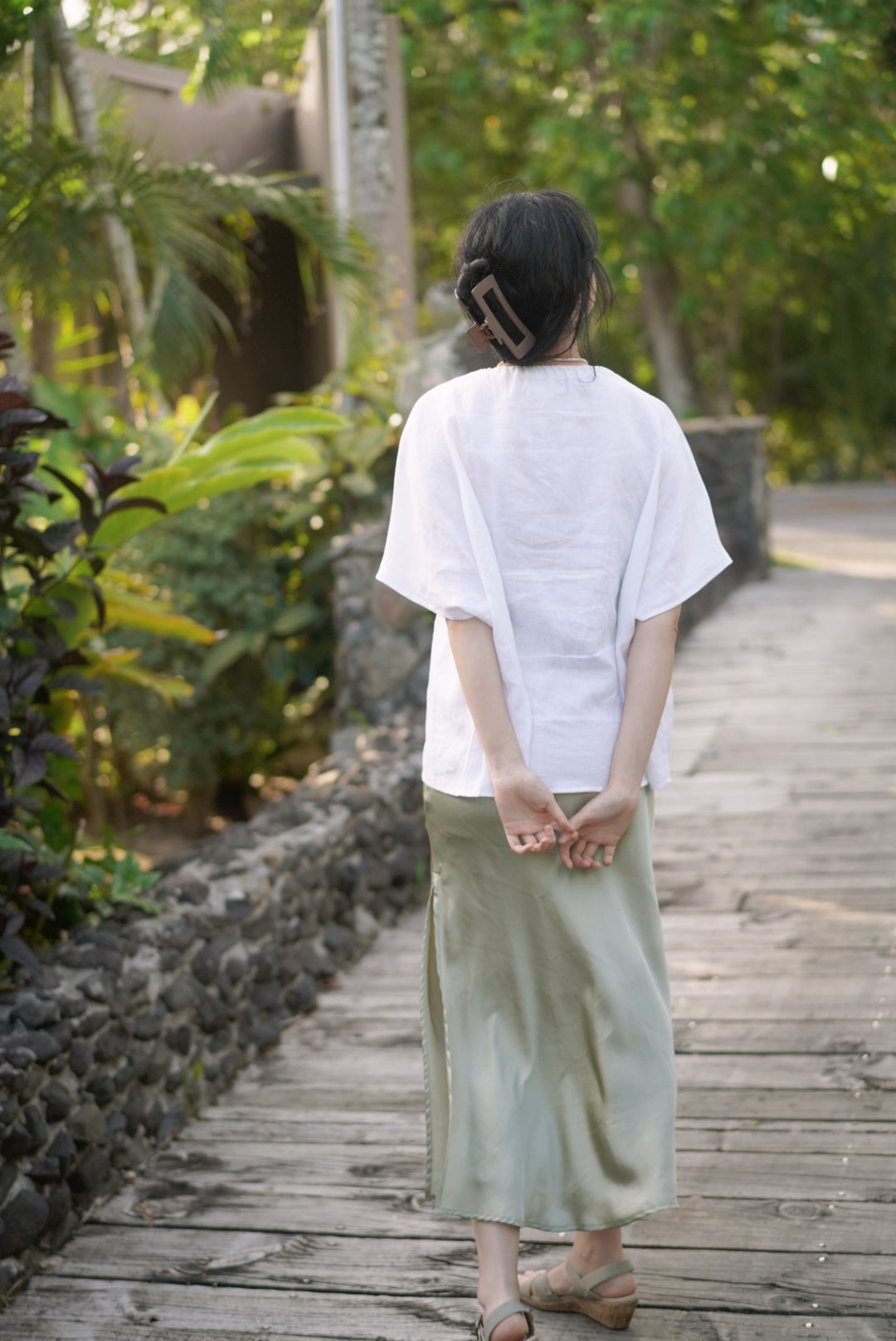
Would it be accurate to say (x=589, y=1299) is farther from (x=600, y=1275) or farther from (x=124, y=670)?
(x=124, y=670)

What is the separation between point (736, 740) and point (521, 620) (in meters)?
3.94

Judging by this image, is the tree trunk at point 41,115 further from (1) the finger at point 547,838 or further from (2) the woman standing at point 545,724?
(1) the finger at point 547,838

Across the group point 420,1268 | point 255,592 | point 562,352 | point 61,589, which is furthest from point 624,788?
point 255,592

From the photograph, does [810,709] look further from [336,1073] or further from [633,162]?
[633,162]

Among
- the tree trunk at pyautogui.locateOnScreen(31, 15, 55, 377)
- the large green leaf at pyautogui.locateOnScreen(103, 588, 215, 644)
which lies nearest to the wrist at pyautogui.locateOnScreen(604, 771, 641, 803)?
the large green leaf at pyautogui.locateOnScreen(103, 588, 215, 644)

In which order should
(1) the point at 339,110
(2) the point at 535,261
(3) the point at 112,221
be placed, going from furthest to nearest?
(1) the point at 339,110 < (3) the point at 112,221 < (2) the point at 535,261

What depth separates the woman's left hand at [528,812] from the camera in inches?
75.4

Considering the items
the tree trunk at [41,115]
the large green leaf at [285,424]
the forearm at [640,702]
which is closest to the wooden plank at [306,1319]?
the forearm at [640,702]

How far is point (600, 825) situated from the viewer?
1947mm

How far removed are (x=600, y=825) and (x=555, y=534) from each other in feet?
1.31

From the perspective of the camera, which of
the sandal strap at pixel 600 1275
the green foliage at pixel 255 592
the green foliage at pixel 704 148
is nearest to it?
the sandal strap at pixel 600 1275

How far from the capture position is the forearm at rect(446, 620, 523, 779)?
1.93m

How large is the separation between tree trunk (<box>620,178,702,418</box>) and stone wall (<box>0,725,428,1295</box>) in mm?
13166

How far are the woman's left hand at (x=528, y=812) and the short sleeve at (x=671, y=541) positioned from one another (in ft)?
0.91
